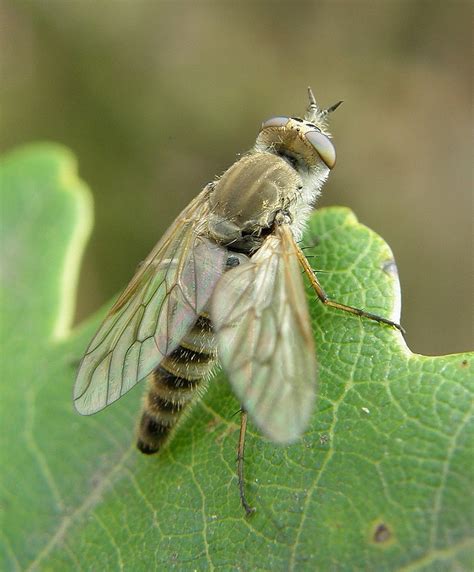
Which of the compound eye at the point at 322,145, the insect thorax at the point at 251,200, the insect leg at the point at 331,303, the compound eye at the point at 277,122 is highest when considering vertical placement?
the compound eye at the point at 277,122

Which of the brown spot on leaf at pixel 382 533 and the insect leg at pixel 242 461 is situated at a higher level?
the brown spot on leaf at pixel 382 533

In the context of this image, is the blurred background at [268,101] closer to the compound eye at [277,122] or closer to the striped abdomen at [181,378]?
the compound eye at [277,122]

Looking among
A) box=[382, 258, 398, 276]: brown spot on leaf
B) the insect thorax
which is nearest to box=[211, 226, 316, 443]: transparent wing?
the insect thorax

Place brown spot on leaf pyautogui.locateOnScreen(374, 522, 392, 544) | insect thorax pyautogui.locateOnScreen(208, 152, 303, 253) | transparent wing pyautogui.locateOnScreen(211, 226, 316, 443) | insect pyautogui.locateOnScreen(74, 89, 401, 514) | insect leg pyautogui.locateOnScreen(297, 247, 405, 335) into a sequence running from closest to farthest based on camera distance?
1. brown spot on leaf pyautogui.locateOnScreen(374, 522, 392, 544)
2. transparent wing pyautogui.locateOnScreen(211, 226, 316, 443)
3. insect pyautogui.locateOnScreen(74, 89, 401, 514)
4. insect leg pyautogui.locateOnScreen(297, 247, 405, 335)
5. insect thorax pyautogui.locateOnScreen(208, 152, 303, 253)

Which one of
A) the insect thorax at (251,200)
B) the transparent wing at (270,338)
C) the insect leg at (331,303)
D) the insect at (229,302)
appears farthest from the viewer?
the insect thorax at (251,200)

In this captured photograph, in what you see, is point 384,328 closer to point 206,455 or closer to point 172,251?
point 206,455

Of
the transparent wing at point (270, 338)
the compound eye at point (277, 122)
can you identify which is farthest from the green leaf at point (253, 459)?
the compound eye at point (277, 122)

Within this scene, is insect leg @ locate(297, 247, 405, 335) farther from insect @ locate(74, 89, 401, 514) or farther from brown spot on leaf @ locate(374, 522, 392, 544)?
brown spot on leaf @ locate(374, 522, 392, 544)

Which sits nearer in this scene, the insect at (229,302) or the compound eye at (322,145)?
the insect at (229,302)
